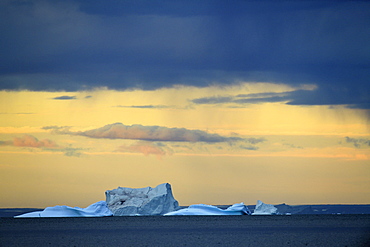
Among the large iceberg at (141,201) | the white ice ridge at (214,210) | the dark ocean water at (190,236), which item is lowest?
the dark ocean water at (190,236)

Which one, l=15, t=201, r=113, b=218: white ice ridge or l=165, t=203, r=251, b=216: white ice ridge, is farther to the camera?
l=165, t=203, r=251, b=216: white ice ridge

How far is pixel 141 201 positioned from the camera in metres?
53.2

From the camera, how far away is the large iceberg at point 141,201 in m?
52.5

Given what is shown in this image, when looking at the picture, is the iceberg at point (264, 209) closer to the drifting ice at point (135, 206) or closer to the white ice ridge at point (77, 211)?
the drifting ice at point (135, 206)

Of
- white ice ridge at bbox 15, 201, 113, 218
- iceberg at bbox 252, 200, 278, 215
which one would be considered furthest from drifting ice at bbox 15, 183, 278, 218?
iceberg at bbox 252, 200, 278, 215

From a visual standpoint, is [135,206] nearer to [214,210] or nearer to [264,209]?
[214,210]

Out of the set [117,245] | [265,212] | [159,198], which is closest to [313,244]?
[117,245]

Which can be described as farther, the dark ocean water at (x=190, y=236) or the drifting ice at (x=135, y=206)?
the drifting ice at (x=135, y=206)

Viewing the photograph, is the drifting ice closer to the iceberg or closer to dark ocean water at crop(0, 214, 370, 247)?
dark ocean water at crop(0, 214, 370, 247)

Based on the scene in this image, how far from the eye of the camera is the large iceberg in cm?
5250

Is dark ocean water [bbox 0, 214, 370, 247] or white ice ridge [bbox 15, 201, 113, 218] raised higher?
white ice ridge [bbox 15, 201, 113, 218]

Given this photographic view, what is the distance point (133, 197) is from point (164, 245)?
2909cm

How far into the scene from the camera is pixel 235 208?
178 ft

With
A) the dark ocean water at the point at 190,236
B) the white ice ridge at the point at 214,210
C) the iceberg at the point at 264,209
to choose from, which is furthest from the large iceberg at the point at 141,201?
the iceberg at the point at 264,209
